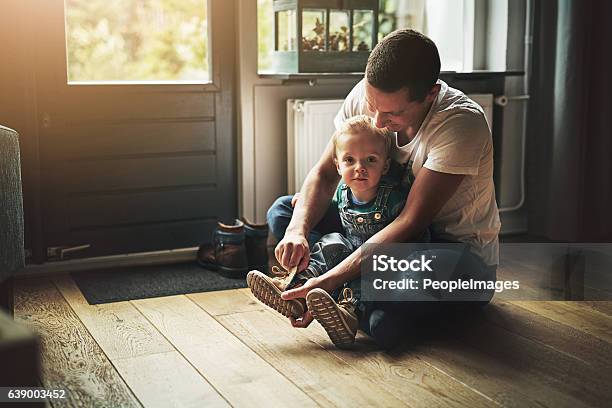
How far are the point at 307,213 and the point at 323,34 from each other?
3.64 ft

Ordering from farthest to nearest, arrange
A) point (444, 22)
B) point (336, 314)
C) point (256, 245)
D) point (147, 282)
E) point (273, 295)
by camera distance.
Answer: point (444, 22), point (256, 245), point (147, 282), point (273, 295), point (336, 314)

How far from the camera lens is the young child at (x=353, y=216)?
209cm

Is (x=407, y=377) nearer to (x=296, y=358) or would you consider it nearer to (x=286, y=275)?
(x=296, y=358)

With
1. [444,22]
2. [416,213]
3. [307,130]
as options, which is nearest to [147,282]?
[307,130]

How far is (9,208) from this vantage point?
5.80 ft

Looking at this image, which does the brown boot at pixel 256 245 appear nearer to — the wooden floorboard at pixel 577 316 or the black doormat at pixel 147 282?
the black doormat at pixel 147 282

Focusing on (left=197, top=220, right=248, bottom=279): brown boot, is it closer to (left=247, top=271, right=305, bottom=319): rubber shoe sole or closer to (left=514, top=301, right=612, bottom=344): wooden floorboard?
(left=247, top=271, right=305, bottom=319): rubber shoe sole

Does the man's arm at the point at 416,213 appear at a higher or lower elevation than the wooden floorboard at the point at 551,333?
higher

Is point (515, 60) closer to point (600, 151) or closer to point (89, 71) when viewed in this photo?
point (600, 151)

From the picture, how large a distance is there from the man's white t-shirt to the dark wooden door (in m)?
0.97

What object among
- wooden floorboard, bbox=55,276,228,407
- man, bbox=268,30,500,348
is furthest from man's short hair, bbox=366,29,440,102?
wooden floorboard, bbox=55,276,228,407

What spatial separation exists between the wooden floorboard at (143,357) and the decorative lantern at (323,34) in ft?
4.08

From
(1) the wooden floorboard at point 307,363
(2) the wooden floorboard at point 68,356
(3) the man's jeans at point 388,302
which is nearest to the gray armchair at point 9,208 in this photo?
(2) the wooden floorboard at point 68,356

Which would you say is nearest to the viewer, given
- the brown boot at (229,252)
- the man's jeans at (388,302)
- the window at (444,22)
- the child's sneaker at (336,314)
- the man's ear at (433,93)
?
the child's sneaker at (336,314)
